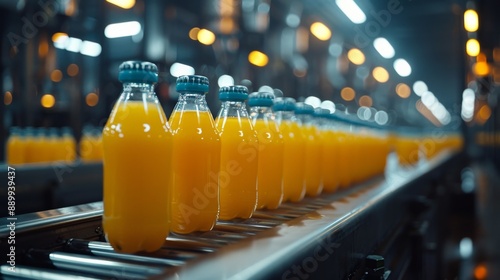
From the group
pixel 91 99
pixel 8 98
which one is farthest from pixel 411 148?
pixel 91 99

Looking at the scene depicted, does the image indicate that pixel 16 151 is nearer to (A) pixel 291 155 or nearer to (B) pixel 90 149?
(B) pixel 90 149

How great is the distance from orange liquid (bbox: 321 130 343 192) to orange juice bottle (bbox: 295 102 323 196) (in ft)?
0.23

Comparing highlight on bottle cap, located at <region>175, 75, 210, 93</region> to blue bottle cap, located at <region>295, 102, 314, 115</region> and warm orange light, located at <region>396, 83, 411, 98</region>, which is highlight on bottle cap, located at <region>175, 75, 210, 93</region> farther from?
warm orange light, located at <region>396, 83, 411, 98</region>

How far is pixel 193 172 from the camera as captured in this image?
885 millimetres

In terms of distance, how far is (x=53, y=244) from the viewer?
0.90m

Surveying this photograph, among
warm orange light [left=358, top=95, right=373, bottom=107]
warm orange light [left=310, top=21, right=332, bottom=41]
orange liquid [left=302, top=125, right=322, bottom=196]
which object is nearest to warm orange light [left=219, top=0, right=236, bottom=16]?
warm orange light [left=310, top=21, right=332, bottom=41]

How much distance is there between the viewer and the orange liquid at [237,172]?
3.41 feet

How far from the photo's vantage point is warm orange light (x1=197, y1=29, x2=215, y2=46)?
16.5 ft

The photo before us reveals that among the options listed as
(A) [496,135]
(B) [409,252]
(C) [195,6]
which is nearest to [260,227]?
(B) [409,252]

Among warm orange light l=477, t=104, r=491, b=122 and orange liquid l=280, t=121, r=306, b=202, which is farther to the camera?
warm orange light l=477, t=104, r=491, b=122

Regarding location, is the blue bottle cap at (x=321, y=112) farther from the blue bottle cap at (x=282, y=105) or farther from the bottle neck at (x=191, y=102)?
the bottle neck at (x=191, y=102)

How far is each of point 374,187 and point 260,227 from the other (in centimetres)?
97

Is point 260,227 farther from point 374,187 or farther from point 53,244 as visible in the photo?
point 374,187

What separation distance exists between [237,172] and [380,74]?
939 centimetres
